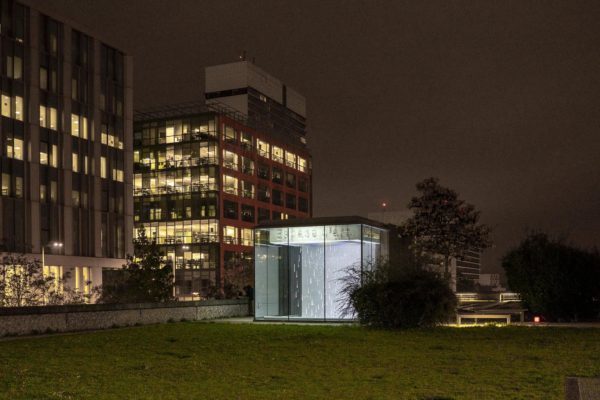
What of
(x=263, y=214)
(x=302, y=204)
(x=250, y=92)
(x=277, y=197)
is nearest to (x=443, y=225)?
(x=263, y=214)

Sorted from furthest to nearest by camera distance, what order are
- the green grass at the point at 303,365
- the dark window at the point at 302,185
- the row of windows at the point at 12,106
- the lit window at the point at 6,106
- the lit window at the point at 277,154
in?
the dark window at the point at 302,185
the lit window at the point at 277,154
the row of windows at the point at 12,106
the lit window at the point at 6,106
the green grass at the point at 303,365

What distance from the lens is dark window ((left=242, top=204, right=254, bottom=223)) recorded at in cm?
10025

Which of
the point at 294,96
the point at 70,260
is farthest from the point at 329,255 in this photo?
the point at 294,96

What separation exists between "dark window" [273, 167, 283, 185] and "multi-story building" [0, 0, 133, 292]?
43.6 metres

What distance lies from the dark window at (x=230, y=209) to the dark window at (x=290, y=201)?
1734 centimetres

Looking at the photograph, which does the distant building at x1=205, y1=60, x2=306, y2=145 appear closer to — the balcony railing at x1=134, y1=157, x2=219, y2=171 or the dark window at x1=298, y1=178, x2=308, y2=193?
the dark window at x1=298, y1=178, x2=308, y2=193

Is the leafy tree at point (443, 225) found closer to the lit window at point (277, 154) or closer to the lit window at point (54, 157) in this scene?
the lit window at point (54, 157)

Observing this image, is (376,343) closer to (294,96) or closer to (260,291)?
(260,291)

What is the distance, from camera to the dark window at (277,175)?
11094 centimetres

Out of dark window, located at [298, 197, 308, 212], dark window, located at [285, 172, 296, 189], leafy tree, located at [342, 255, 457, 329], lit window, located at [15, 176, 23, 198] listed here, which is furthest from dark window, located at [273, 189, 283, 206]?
leafy tree, located at [342, 255, 457, 329]

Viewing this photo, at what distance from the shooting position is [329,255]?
104ft

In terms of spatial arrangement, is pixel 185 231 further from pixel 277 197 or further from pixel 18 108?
pixel 18 108

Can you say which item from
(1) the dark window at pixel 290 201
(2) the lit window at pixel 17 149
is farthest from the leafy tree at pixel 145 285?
(1) the dark window at pixel 290 201

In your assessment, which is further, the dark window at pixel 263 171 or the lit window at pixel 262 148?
the lit window at pixel 262 148
